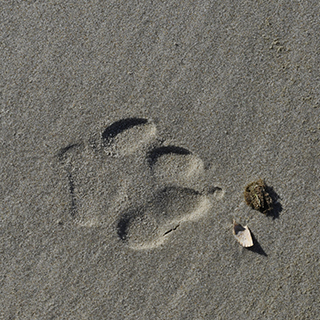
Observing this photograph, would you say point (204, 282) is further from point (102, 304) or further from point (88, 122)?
point (88, 122)

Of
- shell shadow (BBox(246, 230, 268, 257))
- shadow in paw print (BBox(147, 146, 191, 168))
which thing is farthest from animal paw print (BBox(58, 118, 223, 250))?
shell shadow (BBox(246, 230, 268, 257))

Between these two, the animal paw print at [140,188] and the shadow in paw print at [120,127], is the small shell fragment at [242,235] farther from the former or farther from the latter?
the shadow in paw print at [120,127]

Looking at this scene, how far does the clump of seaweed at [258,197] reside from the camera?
5.74 ft

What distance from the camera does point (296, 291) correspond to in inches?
69.2

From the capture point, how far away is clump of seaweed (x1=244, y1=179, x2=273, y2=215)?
175 centimetres

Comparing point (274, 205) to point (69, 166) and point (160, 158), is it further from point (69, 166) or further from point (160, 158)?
point (69, 166)

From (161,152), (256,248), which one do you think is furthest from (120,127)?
(256,248)

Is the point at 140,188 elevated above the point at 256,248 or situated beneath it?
elevated above

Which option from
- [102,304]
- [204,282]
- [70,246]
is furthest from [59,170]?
[204,282]

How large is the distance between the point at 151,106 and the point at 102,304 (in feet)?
2.84

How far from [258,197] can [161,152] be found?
0.45 m

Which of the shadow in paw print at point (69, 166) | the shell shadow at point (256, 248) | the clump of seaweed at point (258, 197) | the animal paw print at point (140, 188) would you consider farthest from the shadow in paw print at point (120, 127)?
the shell shadow at point (256, 248)

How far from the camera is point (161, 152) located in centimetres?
179

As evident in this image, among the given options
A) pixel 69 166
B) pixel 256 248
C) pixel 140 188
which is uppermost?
pixel 69 166
